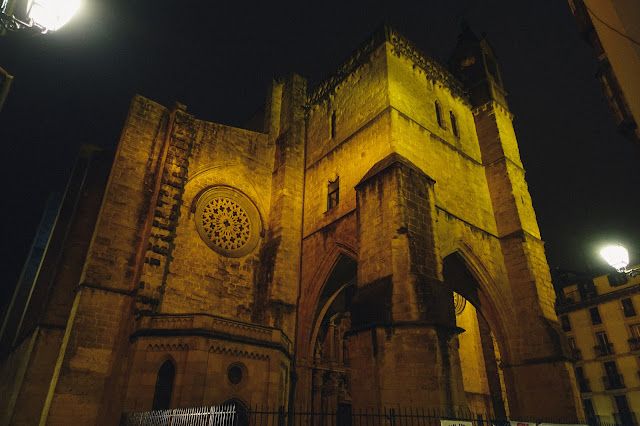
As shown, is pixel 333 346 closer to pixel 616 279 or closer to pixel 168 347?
pixel 168 347

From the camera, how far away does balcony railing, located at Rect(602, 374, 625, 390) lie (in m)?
21.8

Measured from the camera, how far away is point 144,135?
12375 mm

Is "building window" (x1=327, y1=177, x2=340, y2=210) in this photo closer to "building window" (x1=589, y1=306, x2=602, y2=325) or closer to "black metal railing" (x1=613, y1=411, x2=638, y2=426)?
"black metal railing" (x1=613, y1=411, x2=638, y2=426)

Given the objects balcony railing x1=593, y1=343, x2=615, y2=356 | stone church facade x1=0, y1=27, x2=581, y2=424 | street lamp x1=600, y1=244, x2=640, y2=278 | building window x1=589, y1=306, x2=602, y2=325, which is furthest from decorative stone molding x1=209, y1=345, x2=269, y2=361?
building window x1=589, y1=306, x2=602, y2=325

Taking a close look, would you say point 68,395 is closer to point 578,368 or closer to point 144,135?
point 144,135

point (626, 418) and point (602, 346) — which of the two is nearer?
point (626, 418)

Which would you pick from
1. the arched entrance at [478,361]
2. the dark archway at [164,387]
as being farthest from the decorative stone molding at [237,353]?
the arched entrance at [478,361]

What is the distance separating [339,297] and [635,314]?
17654 millimetres

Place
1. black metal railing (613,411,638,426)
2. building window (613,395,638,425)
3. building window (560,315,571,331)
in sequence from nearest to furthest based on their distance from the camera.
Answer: black metal railing (613,411,638,426) < building window (613,395,638,425) < building window (560,315,571,331)

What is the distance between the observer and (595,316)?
24.4m

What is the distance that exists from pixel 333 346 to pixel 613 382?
17363 millimetres

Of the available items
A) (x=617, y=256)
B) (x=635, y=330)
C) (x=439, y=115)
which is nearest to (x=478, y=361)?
(x=439, y=115)

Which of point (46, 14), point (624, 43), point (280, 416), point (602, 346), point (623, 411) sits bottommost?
point (280, 416)

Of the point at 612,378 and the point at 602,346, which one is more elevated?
the point at 602,346
